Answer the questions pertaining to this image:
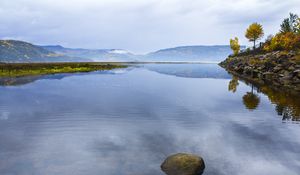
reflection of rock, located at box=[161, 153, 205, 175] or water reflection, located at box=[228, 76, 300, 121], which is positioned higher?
water reflection, located at box=[228, 76, 300, 121]

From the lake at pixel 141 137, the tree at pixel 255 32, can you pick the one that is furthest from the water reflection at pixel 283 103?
the tree at pixel 255 32

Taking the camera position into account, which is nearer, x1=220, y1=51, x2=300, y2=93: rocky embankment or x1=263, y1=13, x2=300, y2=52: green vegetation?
x1=220, y1=51, x2=300, y2=93: rocky embankment

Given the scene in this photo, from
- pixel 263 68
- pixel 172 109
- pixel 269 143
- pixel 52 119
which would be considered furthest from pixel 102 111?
pixel 263 68

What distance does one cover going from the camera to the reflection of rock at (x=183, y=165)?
591 inches

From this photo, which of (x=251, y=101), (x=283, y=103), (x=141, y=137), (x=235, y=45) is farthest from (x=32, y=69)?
(x=235, y=45)

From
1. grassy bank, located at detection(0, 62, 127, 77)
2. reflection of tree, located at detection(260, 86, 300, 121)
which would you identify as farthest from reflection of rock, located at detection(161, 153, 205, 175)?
grassy bank, located at detection(0, 62, 127, 77)

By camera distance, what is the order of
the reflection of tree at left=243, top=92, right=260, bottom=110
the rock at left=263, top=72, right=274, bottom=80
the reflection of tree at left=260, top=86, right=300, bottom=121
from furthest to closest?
the rock at left=263, top=72, right=274, bottom=80 < the reflection of tree at left=243, top=92, right=260, bottom=110 < the reflection of tree at left=260, top=86, right=300, bottom=121

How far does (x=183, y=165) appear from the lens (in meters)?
15.1

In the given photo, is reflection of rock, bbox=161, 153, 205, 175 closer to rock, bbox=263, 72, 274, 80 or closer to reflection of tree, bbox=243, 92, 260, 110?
reflection of tree, bbox=243, 92, 260, 110

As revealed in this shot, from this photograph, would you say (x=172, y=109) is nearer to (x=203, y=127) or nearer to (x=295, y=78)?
(x=203, y=127)

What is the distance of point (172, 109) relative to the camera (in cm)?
3369

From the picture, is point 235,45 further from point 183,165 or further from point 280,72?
point 183,165

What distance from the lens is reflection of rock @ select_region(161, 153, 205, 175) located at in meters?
15.0

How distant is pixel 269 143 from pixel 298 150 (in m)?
2.06
